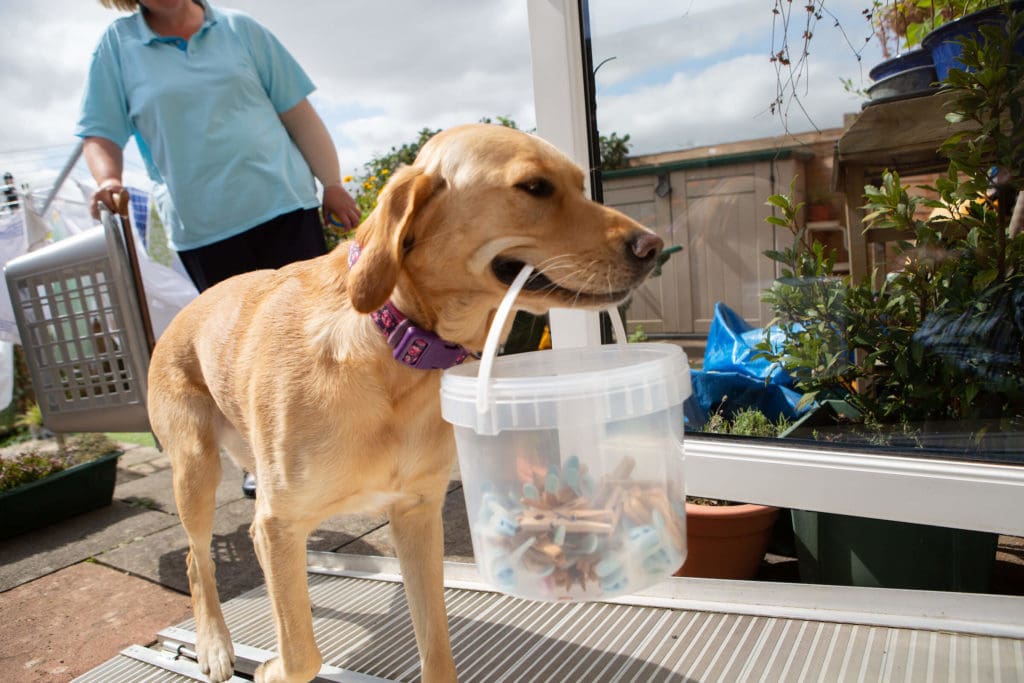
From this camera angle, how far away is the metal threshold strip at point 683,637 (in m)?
1.65

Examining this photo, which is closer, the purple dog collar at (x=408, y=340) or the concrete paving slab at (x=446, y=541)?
the purple dog collar at (x=408, y=340)

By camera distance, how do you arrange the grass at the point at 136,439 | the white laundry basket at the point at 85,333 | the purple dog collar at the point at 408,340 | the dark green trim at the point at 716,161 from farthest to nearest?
the grass at the point at 136,439 < the white laundry basket at the point at 85,333 < the dark green trim at the point at 716,161 < the purple dog collar at the point at 408,340

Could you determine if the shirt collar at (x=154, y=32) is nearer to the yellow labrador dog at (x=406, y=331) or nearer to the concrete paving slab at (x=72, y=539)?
the yellow labrador dog at (x=406, y=331)

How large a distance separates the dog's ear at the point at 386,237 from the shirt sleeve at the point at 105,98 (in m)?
2.01

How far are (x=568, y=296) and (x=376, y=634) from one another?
1.45 metres

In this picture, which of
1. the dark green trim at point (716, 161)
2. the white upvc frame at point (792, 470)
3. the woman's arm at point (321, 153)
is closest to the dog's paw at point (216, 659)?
the white upvc frame at point (792, 470)

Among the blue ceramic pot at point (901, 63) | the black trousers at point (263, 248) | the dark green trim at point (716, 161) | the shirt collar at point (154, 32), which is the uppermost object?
the shirt collar at point (154, 32)

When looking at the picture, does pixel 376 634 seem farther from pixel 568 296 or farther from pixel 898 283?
pixel 898 283

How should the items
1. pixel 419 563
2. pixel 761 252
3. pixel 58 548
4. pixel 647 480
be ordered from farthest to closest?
pixel 58 548 < pixel 761 252 < pixel 419 563 < pixel 647 480

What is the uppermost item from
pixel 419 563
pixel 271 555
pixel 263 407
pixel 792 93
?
pixel 792 93

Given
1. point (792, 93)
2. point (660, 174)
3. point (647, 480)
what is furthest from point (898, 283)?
point (647, 480)

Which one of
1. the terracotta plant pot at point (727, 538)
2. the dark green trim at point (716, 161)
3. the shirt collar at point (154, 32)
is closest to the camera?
the terracotta plant pot at point (727, 538)

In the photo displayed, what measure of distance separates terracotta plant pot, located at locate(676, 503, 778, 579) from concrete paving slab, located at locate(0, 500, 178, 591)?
288 centimetres

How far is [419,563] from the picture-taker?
5.83 ft
